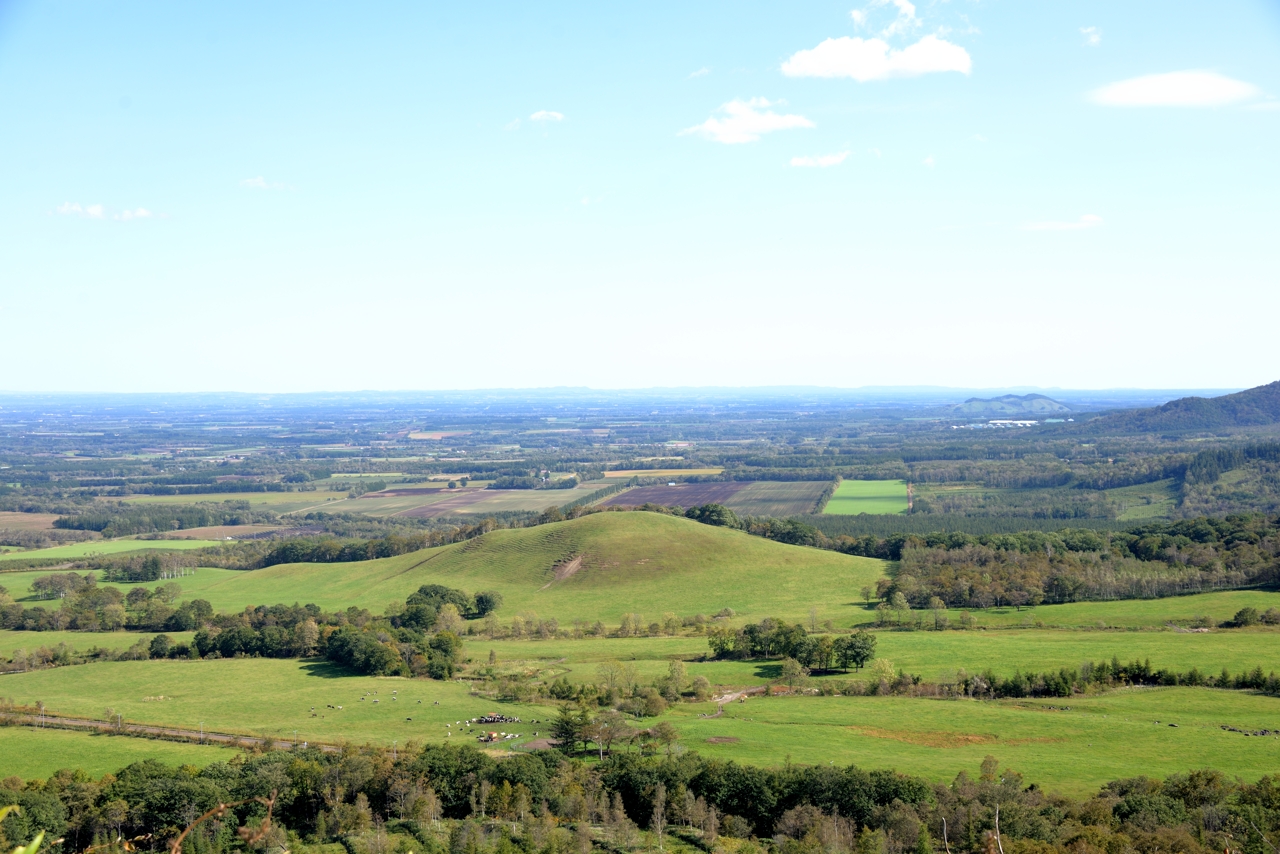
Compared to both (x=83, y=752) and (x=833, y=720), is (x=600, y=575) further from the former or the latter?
(x=83, y=752)

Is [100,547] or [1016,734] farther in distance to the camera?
[100,547]

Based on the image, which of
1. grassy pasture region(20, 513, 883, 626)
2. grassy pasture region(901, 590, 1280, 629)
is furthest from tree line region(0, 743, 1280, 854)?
grassy pasture region(20, 513, 883, 626)

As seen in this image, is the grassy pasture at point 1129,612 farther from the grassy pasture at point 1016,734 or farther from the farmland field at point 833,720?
the farmland field at point 833,720

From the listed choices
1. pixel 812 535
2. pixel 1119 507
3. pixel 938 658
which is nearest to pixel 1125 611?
pixel 938 658

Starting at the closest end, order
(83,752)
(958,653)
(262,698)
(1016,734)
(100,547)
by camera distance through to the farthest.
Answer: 1. (1016,734)
2. (83,752)
3. (262,698)
4. (958,653)
5. (100,547)

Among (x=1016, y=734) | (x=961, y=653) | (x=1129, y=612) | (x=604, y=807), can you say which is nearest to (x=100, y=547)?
(x=604, y=807)

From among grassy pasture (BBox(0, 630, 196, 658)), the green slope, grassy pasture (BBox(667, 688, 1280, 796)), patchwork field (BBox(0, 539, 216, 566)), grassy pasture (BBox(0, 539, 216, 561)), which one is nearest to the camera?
grassy pasture (BBox(667, 688, 1280, 796))

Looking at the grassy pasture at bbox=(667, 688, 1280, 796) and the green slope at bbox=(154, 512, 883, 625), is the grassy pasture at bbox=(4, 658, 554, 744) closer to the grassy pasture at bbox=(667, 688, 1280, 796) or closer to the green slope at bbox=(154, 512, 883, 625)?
the grassy pasture at bbox=(667, 688, 1280, 796)
